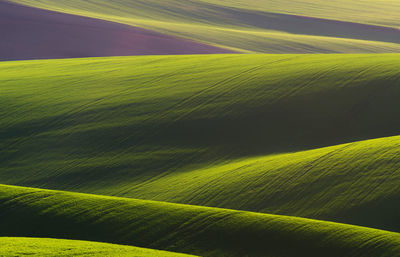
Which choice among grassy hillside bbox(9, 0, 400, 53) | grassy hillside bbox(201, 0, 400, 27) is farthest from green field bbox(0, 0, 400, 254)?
grassy hillside bbox(201, 0, 400, 27)

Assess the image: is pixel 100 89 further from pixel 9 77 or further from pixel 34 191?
pixel 34 191

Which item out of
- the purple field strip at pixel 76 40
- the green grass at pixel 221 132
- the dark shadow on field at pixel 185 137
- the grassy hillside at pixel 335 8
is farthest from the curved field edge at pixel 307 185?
the grassy hillside at pixel 335 8

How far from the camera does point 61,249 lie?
30.4ft

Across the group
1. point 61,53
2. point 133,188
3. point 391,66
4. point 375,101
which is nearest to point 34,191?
point 133,188

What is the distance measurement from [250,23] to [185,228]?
41424 millimetres

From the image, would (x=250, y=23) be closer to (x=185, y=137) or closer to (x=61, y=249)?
(x=185, y=137)

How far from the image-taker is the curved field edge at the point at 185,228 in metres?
10.8

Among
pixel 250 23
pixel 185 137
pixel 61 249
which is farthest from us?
pixel 250 23

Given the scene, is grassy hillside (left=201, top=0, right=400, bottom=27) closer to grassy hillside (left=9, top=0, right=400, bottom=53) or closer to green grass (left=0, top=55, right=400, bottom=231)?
grassy hillside (left=9, top=0, right=400, bottom=53)

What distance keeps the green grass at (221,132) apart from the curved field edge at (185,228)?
266cm

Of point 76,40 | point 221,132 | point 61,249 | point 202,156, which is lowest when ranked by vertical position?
point 76,40

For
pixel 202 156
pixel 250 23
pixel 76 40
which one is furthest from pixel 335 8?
pixel 202 156

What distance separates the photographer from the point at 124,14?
159ft

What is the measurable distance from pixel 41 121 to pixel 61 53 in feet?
51.2
